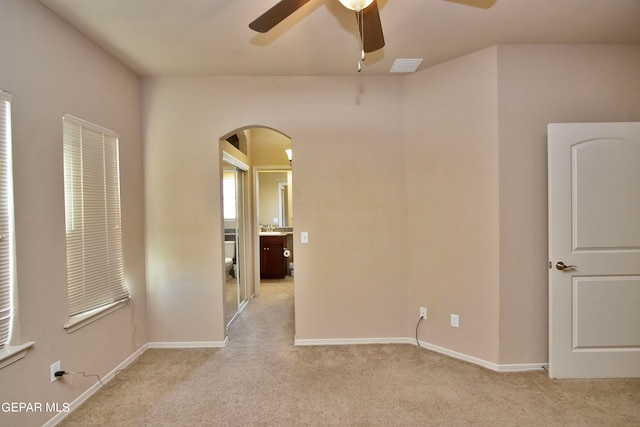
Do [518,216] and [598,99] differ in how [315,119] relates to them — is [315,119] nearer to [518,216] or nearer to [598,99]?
[518,216]

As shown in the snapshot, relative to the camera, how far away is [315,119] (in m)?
2.88

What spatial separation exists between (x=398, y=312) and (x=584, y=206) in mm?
1791

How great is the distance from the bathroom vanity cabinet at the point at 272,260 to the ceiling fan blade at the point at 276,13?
14.5ft

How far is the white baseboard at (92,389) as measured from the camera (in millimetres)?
1846

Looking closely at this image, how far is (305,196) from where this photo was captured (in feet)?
9.48

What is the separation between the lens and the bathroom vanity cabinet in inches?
222

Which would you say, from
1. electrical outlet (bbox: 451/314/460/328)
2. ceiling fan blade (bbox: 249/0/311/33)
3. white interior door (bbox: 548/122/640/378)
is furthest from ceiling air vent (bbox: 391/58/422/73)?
electrical outlet (bbox: 451/314/460/328)

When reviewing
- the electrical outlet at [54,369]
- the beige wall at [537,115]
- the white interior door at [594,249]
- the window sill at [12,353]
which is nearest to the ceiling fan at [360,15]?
the beige wall at [537,115]

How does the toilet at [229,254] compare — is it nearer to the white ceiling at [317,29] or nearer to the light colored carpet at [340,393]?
the light colored carpet at [340,393]

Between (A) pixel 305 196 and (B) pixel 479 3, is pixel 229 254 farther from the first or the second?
(B) pixel 479 3

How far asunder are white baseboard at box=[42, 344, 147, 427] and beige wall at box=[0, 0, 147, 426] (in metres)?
0.04

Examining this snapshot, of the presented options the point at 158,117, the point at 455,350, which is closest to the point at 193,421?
the point at 455,350

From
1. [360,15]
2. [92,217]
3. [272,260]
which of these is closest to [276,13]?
[360,15]

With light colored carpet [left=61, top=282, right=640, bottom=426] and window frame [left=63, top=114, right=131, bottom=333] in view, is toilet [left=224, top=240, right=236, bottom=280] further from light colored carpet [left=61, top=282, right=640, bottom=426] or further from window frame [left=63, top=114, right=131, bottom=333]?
window frame [left=63, top=114, right=131, bottom=333]
